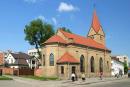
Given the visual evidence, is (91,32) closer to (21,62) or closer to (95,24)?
(95,24)

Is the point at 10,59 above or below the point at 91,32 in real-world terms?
below

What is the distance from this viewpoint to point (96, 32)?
82.3 metres

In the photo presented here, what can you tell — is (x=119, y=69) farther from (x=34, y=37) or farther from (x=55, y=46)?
(x=55, y=46)

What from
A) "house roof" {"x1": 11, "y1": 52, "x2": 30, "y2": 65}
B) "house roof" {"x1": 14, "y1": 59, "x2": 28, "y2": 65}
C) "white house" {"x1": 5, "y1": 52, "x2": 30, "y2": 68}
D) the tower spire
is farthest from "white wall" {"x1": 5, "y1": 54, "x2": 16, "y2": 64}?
the tower spire

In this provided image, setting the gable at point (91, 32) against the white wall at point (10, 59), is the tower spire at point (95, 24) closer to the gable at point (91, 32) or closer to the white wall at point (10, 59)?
the gable at point (91, 32)

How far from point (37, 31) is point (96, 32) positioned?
57.9 feet

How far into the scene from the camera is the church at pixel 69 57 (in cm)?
6016

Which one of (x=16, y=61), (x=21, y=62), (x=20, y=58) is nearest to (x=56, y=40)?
(x=16, y=61)

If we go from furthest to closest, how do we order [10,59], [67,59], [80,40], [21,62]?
[10,59] → [21,62] → [80,40] → [67,59]

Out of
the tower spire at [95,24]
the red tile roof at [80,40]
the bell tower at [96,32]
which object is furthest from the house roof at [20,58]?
the tower spire at [95,24]

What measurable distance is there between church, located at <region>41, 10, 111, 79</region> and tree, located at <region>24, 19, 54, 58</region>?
13108mm

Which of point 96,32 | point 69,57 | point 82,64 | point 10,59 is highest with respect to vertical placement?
point 96,32

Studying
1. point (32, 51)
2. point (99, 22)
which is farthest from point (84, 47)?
point (32, 51)

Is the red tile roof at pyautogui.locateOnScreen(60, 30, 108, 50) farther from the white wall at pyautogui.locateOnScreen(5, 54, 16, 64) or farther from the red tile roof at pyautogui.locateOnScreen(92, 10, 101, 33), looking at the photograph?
the white wall at pyautogui.locateOnScreen(5, 54, 16, 64)
